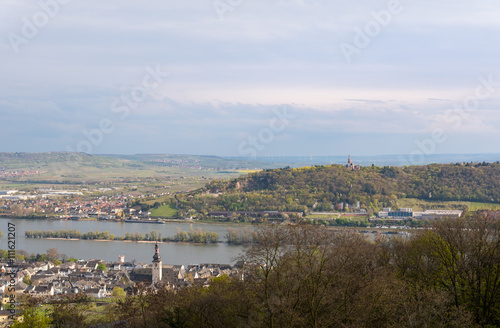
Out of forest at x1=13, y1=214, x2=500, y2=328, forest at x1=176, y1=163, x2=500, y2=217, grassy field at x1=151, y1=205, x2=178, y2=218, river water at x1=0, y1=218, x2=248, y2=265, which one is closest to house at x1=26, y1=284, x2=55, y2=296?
river water at x1=0, y1=218, x2=248, y2=265

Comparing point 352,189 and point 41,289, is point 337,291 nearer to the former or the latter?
point 41,289

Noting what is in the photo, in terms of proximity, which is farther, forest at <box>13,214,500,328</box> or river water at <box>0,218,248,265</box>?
river water at <box>0,218,248,265</box>

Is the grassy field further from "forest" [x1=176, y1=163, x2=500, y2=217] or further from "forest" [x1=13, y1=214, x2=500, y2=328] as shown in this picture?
"forest" [x1=13, y1=214, x2=500, y2=328]

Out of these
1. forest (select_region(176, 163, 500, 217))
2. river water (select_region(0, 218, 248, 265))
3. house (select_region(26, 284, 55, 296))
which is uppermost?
forest (select_region(176, 163, 500, 217))

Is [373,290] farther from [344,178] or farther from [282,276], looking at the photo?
[344,178]

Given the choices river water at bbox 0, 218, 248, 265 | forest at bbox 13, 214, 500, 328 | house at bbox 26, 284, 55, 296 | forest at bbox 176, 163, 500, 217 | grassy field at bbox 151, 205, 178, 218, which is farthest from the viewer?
grassy field at bbox 151, 205, 178, 218

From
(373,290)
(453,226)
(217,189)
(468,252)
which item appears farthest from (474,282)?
(217,189)
